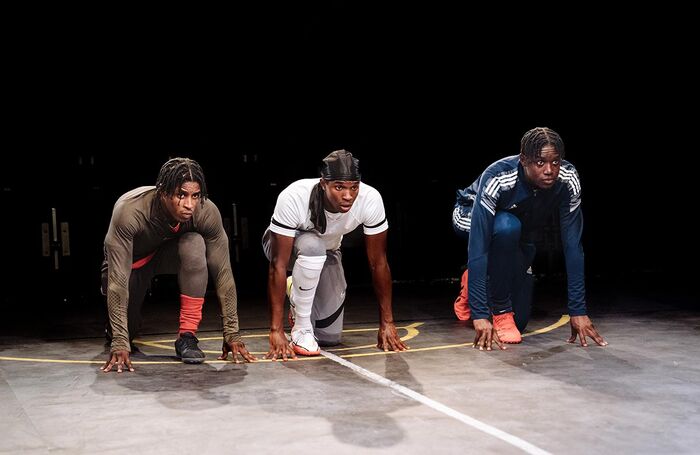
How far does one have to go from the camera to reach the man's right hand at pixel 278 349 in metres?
3.95

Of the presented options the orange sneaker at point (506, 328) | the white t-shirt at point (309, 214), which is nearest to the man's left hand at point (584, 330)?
the orange sneaker at point (506, 328)

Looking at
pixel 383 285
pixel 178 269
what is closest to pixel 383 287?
pixel 383 285

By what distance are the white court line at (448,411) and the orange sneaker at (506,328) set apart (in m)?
0.85

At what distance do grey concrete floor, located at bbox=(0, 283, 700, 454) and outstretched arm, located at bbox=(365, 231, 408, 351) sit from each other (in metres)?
0.08

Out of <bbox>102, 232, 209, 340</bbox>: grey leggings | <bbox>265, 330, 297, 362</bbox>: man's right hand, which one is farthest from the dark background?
<bbox>265, 330, 297, 362</bbox>: man's right hand

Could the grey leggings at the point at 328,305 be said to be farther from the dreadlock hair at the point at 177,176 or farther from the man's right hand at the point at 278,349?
the dreadlock hair at the point at 177,176

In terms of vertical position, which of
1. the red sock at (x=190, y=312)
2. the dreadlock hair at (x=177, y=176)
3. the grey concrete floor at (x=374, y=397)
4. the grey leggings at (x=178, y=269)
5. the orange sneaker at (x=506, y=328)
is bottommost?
the grey concrete floor at (x=374, y=397)

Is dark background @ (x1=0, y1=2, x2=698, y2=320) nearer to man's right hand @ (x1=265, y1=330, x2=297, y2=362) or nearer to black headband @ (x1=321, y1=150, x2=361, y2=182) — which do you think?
man's right hand @ (x1=265, y1=330, x2=297, y2=362)

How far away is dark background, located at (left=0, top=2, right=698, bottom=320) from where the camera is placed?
722cm

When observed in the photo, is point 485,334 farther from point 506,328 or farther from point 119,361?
point 119,361

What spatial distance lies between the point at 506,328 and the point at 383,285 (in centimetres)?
68

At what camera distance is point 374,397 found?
3.11 metres

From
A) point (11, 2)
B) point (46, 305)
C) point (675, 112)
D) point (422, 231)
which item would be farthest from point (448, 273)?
point (11, 2)

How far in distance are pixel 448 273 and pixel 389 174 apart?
108 centimetres
